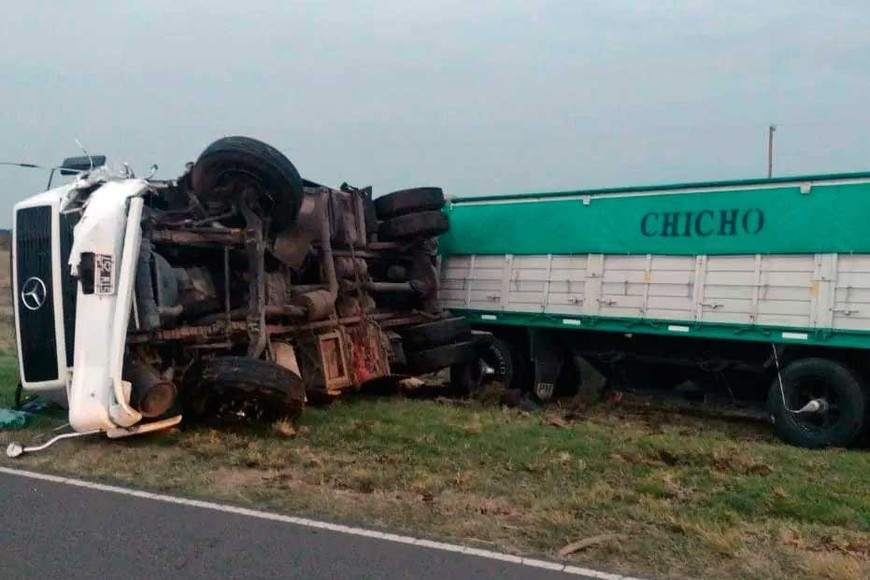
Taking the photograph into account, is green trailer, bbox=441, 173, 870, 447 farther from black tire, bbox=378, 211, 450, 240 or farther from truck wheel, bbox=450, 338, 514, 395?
black tire, bbox=378, 211, 450, 240

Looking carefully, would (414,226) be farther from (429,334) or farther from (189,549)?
(189,549)

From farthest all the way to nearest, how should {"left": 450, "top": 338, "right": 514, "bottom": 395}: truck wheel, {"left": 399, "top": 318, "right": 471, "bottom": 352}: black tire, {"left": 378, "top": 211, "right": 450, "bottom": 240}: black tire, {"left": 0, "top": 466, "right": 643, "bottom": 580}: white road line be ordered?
{"left": 450, "top": 338, "right": 514, "bottom": 395}: truck wheel → {"left": 378, "top": 211, "right": 450, "bottom": 240}: black tire → {"left": 399, "top": 318, "right": 471, "bottom": 352}: black tire → {"left": 0, "top": 466, "right": 643, "bottom": 580}: white road line

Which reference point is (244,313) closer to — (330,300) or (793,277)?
(330,300)

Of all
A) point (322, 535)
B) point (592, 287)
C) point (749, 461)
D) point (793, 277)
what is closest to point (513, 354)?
Result: point (592, 287)

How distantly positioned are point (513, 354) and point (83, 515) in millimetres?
7793

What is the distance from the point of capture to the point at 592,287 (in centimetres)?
1216

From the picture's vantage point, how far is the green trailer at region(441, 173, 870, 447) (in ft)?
32.4

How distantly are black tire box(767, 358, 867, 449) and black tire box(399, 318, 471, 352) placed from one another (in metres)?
3.95

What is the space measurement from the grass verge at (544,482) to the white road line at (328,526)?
15 cm

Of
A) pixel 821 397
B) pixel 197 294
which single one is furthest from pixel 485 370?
pixel 197 294

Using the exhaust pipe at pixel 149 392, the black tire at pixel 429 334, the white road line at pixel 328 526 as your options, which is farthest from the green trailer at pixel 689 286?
the exhaust pipe at pixel 149 392

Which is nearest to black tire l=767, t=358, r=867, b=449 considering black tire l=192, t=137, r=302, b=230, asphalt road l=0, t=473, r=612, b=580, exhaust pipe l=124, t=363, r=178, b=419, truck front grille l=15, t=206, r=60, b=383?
black tire l=192, t=137, r=302, b=230

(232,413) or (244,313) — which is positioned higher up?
(244,313)

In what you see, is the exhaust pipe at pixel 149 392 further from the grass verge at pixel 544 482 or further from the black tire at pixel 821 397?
the black tire at pixel 821 397
